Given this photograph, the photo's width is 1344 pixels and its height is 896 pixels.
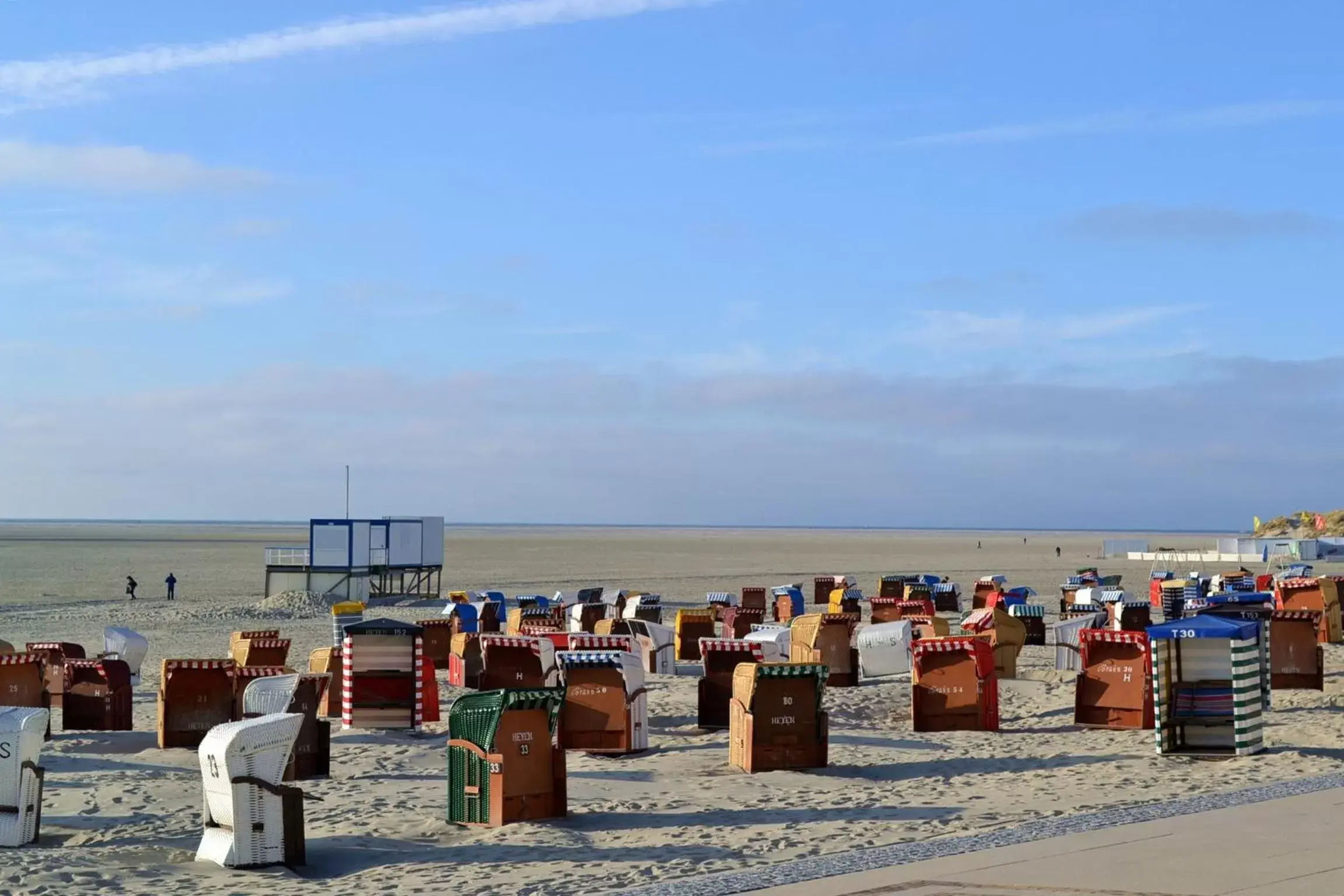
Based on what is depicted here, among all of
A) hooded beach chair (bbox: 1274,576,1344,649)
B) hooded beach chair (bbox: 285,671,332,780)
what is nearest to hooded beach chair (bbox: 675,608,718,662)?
hooded beach chair (bbox: 1274,576,1344,649)

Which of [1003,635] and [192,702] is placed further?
[1003,635]

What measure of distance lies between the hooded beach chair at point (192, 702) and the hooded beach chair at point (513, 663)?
127 inches

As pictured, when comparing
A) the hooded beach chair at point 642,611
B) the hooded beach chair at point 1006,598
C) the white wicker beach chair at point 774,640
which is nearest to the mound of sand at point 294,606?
the hooded beach chair at point 642,611

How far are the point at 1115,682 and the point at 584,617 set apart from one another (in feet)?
46.8

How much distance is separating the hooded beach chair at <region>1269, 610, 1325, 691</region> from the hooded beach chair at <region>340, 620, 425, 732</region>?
12.5 m

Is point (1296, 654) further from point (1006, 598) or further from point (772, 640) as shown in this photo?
point (1006, 598)

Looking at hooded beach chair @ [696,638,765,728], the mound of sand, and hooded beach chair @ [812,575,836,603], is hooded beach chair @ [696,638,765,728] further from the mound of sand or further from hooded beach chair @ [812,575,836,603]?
hooded beach chair @ [812,575,836,603]

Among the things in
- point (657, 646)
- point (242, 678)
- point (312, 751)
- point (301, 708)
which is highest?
point (242, 678)

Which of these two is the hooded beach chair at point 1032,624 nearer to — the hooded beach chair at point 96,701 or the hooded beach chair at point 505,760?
the hooded beach chair at point 96,701

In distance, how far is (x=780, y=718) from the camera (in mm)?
15031

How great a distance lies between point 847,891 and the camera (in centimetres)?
952

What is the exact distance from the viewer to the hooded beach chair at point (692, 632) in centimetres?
2819

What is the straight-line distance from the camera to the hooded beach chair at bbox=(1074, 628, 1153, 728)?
1784cm

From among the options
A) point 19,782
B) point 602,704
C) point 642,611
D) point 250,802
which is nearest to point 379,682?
point 602,704
